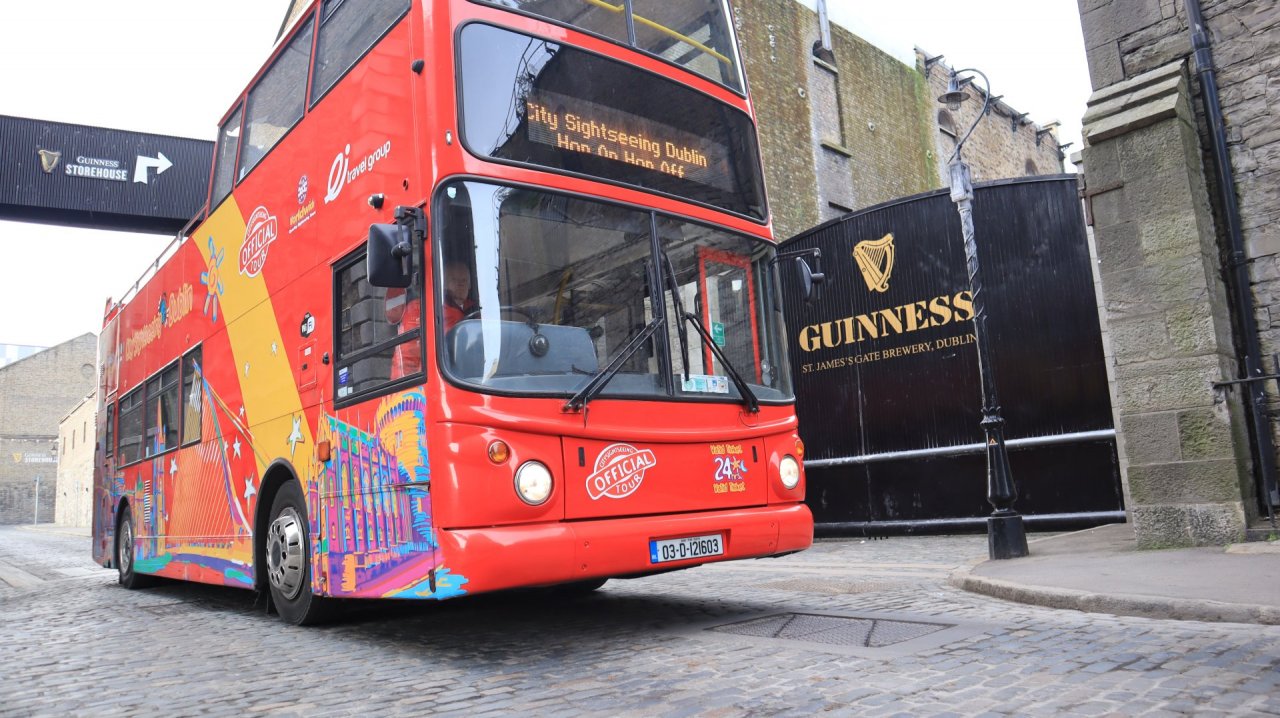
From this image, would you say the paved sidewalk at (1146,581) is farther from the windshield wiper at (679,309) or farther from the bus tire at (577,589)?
the bus tire at (577,589)

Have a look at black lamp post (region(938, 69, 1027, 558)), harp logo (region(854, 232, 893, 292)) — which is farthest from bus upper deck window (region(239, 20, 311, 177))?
harp logo (region(854, 232, 893, 292))

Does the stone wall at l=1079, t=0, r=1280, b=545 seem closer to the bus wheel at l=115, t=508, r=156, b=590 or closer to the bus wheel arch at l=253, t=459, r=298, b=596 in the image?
the bus wheel arch at l=253, t=459, r=298, b=596

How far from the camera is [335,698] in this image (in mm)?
4281

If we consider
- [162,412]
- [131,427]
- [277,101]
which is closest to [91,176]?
[131,427]

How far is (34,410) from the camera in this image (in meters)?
66.3

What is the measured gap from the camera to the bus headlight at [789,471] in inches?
242

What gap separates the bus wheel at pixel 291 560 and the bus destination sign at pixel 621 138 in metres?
3.15

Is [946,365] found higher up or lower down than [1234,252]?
lower down

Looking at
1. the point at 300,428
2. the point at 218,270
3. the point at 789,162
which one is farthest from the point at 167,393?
the point at 789,162

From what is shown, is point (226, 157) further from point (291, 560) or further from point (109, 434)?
point (109, 434)

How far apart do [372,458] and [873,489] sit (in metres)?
9.28

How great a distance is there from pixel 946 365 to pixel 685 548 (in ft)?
26.7

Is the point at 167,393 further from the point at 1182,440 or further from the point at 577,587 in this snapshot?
the point at 1182,440

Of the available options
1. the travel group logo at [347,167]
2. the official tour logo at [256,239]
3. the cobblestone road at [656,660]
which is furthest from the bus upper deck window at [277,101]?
the cobblestone road at [656,660]
